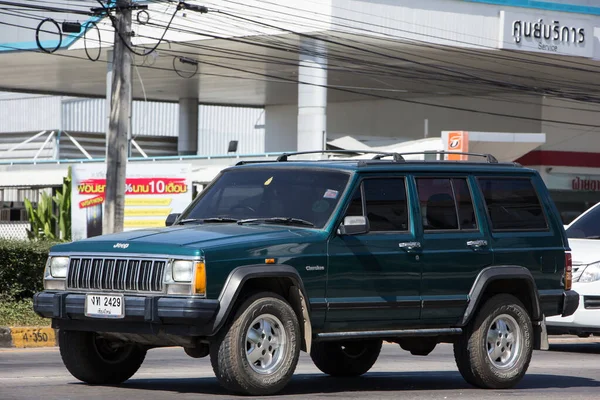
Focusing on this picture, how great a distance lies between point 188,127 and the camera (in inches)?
2304

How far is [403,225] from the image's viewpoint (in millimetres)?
9648

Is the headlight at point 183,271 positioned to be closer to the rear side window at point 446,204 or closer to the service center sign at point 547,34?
the rear side window at point 446,204

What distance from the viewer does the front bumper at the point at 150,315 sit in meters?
8.23

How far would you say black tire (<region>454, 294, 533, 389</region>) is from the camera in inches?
390

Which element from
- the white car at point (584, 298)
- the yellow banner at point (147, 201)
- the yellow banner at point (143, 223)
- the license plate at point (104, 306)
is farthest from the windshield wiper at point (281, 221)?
the yellow banner at point (143, 223)

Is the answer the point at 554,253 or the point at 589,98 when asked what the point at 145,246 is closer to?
the point at 554,253

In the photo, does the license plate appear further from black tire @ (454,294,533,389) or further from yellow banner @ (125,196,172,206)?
yellow banner @ (125,196,172,206)

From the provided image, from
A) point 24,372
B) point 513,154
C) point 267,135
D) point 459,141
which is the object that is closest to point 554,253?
point 24,372

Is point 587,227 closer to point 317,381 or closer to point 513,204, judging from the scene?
point 513,204

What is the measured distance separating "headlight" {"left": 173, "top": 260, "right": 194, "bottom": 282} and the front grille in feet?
0.37

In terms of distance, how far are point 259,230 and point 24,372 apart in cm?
330

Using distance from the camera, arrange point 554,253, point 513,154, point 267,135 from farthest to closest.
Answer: point 267,135
point 513,154
point 554,253

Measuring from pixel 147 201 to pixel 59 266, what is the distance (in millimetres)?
19841

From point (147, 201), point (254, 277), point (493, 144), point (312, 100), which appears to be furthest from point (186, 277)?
point (493, 144)
